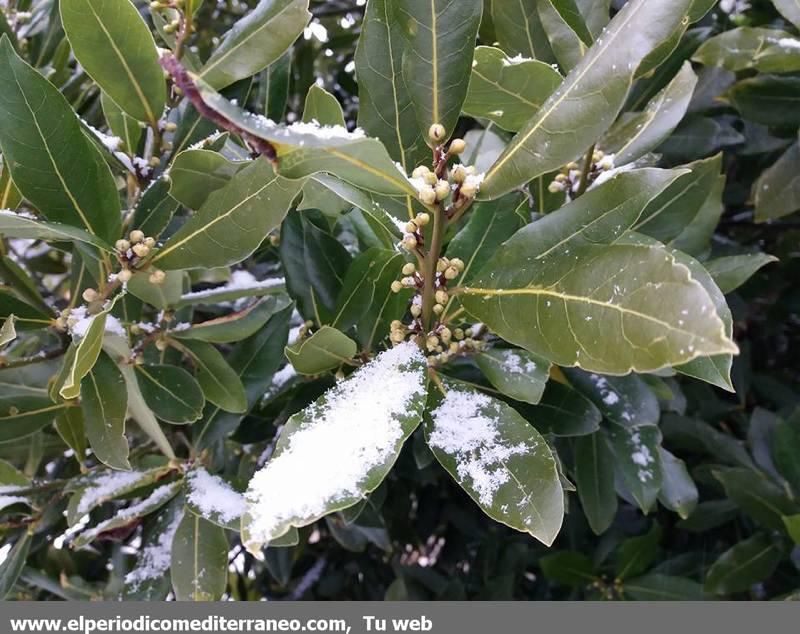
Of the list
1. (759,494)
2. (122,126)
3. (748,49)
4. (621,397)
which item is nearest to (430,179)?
(122,126)

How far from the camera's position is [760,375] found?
1.94 m

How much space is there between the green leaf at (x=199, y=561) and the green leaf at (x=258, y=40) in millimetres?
626

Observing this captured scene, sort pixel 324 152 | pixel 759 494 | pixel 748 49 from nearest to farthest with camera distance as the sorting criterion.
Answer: pixel 324 152 < pixel 748 49 < pixel 759 494

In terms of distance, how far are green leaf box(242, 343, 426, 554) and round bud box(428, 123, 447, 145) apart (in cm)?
24

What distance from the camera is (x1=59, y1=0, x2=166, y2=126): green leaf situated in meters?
0.79

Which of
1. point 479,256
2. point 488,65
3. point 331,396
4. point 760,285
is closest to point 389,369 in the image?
point 331,396

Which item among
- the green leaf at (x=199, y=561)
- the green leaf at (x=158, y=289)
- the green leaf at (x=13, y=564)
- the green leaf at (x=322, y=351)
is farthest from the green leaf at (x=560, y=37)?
the green leaf at (x=13, y=564)

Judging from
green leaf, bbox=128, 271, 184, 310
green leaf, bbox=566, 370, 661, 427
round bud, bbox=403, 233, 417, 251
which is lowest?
green leaf, bbox=566, 370, 661, 427

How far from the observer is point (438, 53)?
2.35 ft

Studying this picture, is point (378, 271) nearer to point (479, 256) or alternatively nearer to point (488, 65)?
point (479, 256)

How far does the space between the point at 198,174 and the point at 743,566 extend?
1.35 m

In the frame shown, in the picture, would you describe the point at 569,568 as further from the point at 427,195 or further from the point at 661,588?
the point at 427,195

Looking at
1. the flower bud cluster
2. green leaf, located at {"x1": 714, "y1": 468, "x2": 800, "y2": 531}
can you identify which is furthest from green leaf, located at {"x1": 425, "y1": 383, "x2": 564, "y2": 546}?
green leaf, located at {"x1": 714, "y1": 468, "x2": 800, "y2": 531}

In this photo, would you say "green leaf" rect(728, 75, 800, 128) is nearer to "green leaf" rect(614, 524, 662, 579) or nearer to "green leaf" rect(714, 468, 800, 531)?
"green leaf" rect(714, 468, 800, 531)
